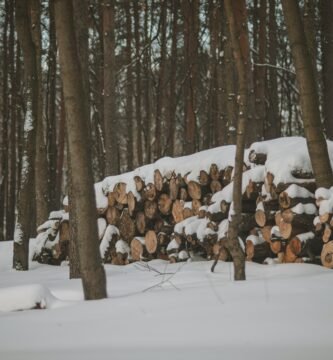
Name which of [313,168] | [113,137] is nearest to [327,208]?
[313,168]

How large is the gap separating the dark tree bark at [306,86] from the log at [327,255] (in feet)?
2.07

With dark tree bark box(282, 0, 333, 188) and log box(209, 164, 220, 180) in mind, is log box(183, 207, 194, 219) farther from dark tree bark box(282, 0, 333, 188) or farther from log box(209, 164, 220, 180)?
dark tree bark box(282, 0, 333, 188)

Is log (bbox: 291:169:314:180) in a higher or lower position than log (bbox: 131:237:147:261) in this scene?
higher

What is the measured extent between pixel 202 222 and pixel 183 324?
3.78 m

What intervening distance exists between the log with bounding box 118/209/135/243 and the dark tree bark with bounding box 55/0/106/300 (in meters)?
3.81

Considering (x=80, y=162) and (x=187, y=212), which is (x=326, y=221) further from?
(x=80, y=162)

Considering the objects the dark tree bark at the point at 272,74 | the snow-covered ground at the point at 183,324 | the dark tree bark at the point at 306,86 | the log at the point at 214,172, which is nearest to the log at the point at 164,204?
the log at the point at 214,172

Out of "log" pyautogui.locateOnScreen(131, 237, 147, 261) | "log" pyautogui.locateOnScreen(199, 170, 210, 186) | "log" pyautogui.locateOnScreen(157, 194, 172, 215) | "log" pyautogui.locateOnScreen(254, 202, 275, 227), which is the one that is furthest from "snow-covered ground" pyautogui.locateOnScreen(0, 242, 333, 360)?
"log" pyautogui.locateOnScreen(131, 237, 147, 261)

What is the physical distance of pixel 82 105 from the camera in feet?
13.1

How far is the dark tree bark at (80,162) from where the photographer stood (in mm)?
3848

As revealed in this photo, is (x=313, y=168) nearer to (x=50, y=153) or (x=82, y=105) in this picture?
(x=82, y=105)

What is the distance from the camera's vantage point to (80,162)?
3883mm

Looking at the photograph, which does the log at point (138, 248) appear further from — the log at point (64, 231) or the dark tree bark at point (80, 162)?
the dark tree bark at point (80, 162)

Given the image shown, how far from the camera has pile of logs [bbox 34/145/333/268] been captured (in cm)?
531
